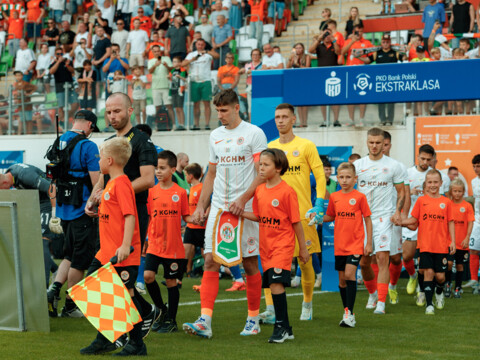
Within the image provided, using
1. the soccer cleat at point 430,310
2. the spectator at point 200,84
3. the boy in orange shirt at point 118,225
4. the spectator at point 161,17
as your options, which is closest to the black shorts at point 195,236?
the soccer cleat at point 430,310

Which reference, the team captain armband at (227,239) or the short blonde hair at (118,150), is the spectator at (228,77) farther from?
the short blonde hair at (118,150)

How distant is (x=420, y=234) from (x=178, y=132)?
32.0ft

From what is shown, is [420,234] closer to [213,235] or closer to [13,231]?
[213,235]

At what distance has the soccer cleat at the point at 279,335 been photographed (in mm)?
7500

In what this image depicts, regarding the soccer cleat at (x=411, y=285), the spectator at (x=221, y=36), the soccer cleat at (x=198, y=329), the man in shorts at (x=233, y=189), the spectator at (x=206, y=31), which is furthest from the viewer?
the spectator at (x=206, y=31)

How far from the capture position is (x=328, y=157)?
49.3 feet

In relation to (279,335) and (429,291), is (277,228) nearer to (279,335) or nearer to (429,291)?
(279,335)

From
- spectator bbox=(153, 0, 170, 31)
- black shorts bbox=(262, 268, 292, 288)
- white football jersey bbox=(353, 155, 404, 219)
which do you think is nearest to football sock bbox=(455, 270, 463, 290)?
white football jersey bbox=(353, 155, 404, 219)

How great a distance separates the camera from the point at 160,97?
62.6ft

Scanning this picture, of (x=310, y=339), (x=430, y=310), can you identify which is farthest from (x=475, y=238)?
(x=310, y=339)

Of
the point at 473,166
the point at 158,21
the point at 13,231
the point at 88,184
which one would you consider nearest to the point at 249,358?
the point at 13,231

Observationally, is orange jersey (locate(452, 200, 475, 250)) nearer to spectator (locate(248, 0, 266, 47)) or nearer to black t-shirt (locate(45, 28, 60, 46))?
spectator (locate(248, 0, 266, 47))

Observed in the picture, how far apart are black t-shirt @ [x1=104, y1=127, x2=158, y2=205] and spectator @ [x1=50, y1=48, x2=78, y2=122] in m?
13.0

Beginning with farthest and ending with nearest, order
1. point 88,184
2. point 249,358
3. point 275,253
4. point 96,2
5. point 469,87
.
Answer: point 96,2
point 469,87
point 88,184
point 275,253
point 249,358
